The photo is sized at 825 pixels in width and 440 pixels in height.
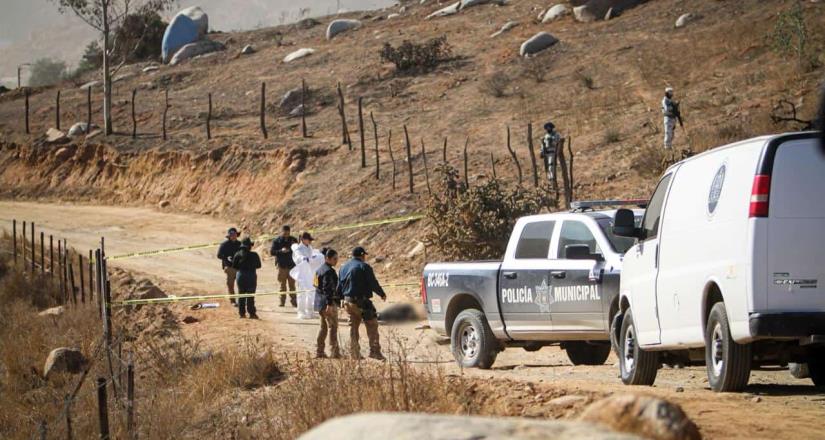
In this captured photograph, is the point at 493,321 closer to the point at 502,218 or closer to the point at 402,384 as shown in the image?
the point at 402,384

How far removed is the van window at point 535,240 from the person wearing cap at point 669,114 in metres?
16.3

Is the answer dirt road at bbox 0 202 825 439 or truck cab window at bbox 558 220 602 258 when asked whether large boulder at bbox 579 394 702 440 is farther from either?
truck cab window at bbox 558 220 602 258

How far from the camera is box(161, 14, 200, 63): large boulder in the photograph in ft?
244

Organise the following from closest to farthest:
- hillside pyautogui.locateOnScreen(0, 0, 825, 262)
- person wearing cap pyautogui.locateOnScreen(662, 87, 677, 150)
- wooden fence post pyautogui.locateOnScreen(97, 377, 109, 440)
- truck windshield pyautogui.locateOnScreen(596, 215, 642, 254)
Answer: wooden fence post pyautogui.locateOnScreen(97, 377, 109, 440), truck windshield pyautogui.locateOnScreen(596, 215, 642, 254), person wearing cap pyautogui.locateOnScreen(662, 87, 677, 150), hillside pyautogui.locateOnScreen(0, 0, 825, 262)

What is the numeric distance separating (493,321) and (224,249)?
1145cm

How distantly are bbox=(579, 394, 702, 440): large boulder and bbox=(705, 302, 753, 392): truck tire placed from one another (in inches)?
184

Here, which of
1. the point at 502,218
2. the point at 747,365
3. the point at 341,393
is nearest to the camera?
the point at 747,365

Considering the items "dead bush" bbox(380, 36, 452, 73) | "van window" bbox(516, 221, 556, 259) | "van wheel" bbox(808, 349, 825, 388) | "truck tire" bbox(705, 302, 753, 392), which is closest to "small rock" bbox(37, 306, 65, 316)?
"van window" bbox(516, 221, 556, 259)

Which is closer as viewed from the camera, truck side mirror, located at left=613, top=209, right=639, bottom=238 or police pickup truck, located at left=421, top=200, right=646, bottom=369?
truck side mirror, located at left=613, top=209, right=639, bottom=238

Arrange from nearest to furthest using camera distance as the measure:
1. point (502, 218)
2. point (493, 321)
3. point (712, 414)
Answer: point (712, 414) → point (493, 321) → point (502, 218)

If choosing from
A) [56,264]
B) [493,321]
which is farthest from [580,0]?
[493,321]

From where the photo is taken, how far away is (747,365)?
1060 cm

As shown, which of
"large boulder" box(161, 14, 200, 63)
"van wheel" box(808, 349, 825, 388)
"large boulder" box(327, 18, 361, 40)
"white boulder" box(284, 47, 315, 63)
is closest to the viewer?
"van wheel" box(808, 349, 825, 388)

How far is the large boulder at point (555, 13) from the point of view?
58219 millimetres
